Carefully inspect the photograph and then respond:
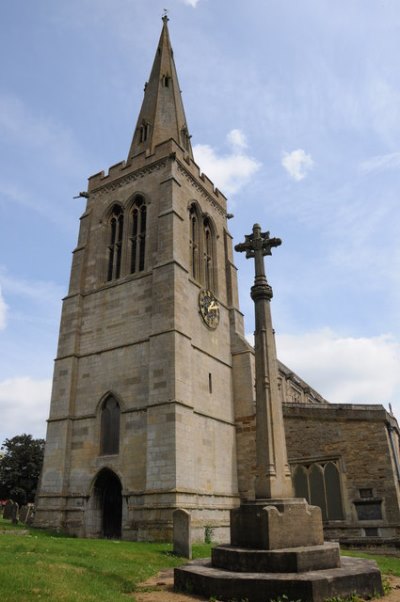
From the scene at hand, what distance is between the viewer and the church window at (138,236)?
22172 mm

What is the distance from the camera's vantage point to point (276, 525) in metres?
7.43

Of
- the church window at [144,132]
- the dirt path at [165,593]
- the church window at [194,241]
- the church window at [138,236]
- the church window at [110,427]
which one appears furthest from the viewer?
the church window at [144,132]

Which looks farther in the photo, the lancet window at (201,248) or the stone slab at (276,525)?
the lancet window at (201,248)

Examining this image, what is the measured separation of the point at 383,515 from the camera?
1595 cm

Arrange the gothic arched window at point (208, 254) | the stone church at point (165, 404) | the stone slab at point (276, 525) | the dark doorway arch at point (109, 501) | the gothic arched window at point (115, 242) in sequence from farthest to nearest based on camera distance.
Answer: the gothic arched window at point (208, 254), the gothic arched window at point (115, 242), the dark doorway arch at point (109, 501), the stone church at point (165, 404), the stone slab at point (276, 525)

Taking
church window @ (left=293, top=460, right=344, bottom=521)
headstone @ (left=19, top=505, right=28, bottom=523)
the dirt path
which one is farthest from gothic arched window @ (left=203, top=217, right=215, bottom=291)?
the dirt path

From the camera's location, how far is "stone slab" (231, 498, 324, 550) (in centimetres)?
737

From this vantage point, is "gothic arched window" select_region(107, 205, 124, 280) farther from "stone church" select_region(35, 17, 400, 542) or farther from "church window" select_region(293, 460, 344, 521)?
"church window" select_region(293, 460, 344, 521)

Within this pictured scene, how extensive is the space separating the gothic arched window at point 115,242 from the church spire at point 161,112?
4231mm

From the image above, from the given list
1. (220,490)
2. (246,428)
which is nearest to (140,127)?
(246,428)

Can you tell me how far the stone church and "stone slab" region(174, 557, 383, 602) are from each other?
9.00 metres

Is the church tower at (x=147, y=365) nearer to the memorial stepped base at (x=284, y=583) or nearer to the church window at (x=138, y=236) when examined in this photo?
the church window at (x=138, y=236)

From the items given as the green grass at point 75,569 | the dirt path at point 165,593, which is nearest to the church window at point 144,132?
the green grass at point 75,569

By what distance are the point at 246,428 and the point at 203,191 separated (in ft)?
43.2
